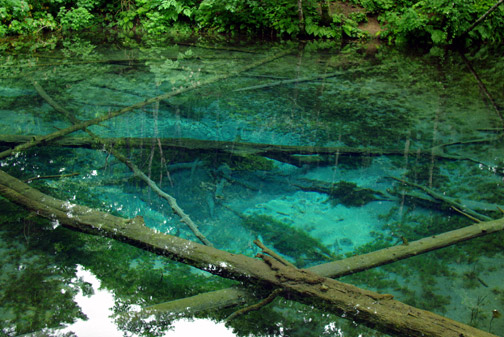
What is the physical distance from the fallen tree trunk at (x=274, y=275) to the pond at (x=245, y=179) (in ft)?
0.66

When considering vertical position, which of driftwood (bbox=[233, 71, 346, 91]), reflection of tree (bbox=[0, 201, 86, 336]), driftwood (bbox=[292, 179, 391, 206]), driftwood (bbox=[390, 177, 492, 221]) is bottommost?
reflection of tree (bbox=[0, 201, 86, 336])

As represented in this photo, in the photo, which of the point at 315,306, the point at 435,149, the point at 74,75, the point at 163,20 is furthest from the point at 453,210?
the point at 163,20

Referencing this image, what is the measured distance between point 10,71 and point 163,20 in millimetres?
5955

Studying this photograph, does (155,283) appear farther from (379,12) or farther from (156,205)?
(379,12)

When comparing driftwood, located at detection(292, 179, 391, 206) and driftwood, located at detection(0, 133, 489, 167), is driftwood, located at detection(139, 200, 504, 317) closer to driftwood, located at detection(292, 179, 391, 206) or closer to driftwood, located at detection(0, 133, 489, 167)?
driftwood, located at detection(292, 179, 391, 206)

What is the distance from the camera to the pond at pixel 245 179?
8.99 ft

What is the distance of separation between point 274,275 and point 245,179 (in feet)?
6.89

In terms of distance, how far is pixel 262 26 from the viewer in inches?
495

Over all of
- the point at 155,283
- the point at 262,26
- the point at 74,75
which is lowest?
the point at 155,283

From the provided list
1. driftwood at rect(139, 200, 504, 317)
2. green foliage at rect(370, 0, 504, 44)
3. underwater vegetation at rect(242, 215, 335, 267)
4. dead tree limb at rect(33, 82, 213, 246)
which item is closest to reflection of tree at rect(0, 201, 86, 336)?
driftwood at rect(139, 200, 504, 317)

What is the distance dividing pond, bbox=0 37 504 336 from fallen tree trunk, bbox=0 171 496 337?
200mm

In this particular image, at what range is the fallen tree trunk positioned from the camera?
7.40ft

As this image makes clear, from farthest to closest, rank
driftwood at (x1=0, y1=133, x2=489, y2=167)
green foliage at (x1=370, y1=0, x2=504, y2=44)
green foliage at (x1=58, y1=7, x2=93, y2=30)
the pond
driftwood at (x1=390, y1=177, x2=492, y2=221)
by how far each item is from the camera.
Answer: green foliage at (x1=58, y1=7, x2=93, y2=30), green foliage at (x1=370, y1=0, x2=504, y2=44), driftwood at (x1=0, y1=133, x2=489, y2=167), driftwood at (x1=390, y1=177, x2=492, y2=221), the pond

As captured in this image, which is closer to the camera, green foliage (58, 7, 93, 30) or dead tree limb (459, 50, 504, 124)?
dead tree limb (459, 50, 504, 124)
